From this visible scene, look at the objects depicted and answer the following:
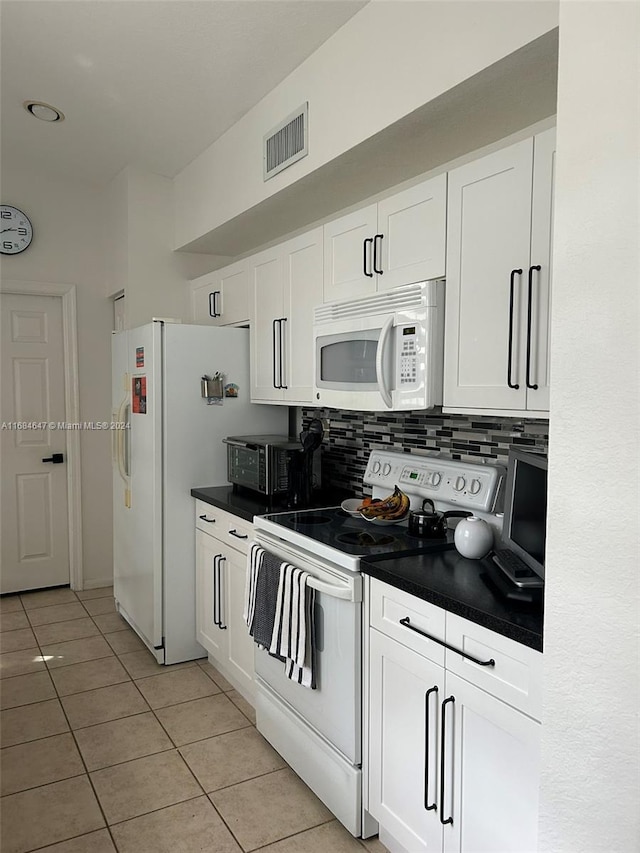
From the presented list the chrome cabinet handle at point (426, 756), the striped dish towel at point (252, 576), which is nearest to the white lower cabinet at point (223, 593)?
the striped dish towel at point (252, 576)

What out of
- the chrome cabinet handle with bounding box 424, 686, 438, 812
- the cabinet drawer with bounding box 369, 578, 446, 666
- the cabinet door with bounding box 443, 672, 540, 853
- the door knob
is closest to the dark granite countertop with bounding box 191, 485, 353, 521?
the cabinet drawer with bounding box 369, 578, 446, 666

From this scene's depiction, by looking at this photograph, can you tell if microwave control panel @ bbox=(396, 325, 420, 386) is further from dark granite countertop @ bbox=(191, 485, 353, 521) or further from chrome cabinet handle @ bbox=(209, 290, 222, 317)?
chrome cabinet handle @ bbox=(209, 290, 222, 317)

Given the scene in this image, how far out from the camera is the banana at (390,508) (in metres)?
2.42

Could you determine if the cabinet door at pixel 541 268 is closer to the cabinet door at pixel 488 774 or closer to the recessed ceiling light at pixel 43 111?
the cabinet door at pixel 488 774

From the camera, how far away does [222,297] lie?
12.1 feet

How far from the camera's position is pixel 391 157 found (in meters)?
2.46

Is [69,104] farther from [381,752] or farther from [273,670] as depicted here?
[381,752]

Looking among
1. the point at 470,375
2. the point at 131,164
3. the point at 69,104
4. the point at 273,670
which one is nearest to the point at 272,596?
the point at 273,670

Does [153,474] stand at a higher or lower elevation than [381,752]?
higher

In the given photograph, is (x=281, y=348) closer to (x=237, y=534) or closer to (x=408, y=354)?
(x=237, y=534)

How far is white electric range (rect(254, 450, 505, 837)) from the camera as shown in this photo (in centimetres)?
204

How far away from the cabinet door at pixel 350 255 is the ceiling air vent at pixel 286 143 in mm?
356

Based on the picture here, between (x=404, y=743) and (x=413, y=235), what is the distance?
1.60 meters

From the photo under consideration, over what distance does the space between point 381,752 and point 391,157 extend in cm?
207
